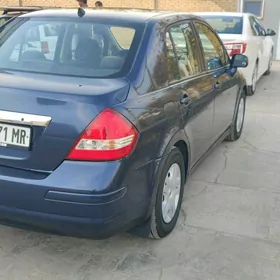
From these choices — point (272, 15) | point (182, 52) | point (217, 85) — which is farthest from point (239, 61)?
point (272, 15)

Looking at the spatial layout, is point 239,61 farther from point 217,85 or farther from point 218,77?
point 217,85

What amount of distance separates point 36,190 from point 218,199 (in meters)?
1.95

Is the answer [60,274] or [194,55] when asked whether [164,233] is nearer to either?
[60,274]

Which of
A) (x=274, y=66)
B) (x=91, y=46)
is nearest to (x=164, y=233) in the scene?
(x=91, y=46)

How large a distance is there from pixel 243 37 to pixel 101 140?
18.9ft

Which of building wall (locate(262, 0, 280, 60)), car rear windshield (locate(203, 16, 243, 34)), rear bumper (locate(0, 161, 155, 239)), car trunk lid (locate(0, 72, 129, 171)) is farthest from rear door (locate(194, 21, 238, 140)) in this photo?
building wall (locate(262, 0, 280, 60))

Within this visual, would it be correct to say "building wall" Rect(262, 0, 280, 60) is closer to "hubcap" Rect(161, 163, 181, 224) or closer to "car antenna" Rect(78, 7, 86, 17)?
"car antenna" Rect(78, 7, 86, 17)

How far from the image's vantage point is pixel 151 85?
2.65 m

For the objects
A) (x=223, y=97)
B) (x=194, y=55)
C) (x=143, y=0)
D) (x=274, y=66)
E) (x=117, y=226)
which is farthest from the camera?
(x=143, y=0)

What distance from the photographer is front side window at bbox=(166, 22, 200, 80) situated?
304 cm

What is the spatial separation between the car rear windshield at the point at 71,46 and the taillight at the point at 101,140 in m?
0.46

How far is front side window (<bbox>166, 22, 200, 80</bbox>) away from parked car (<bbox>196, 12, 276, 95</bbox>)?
3.81 meters

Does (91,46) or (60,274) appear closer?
(60,274)

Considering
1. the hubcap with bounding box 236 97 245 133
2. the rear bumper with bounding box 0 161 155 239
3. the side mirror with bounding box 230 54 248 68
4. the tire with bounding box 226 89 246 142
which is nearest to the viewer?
the rear bumper with bounding box 0 161 155 239
